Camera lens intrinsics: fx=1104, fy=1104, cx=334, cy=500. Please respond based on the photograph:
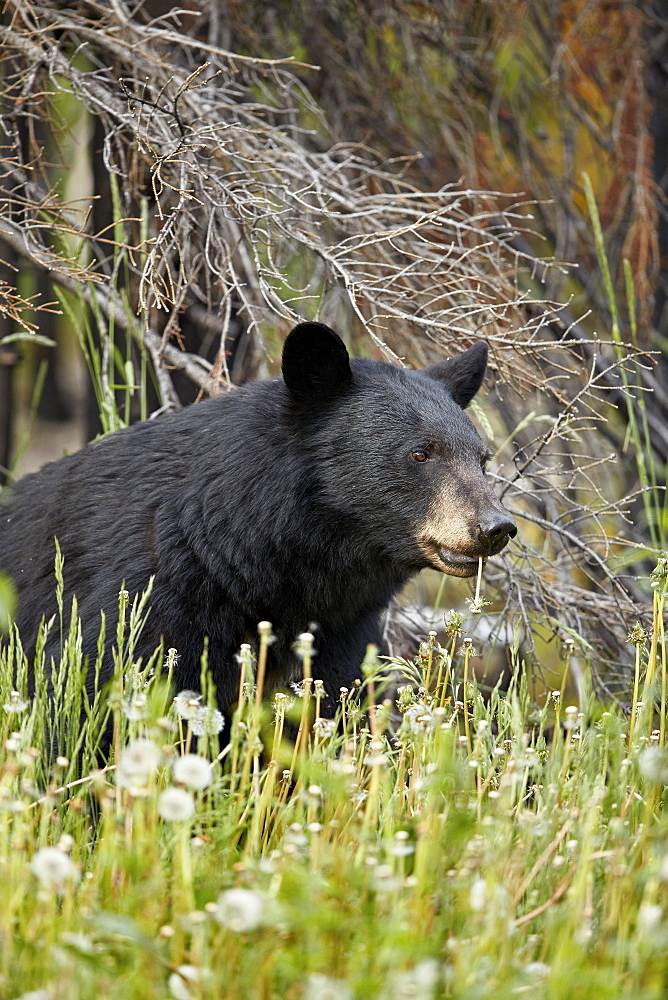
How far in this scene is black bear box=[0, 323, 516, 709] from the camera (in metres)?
3.00

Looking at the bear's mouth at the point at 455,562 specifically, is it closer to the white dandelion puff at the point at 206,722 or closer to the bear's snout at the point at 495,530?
the bear's snout at the point at 495,530

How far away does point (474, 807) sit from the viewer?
218 centimetres

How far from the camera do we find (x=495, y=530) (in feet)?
9.21

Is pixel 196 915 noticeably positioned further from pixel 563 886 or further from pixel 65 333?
pixel 65 333

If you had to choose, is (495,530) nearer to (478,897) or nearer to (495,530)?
(495,530)

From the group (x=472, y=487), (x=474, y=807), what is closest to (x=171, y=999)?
(x=474, y=807)

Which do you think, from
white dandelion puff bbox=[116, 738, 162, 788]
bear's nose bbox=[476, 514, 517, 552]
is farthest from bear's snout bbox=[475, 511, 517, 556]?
white dandelion puff bbox=[116, 738, 162, 788]

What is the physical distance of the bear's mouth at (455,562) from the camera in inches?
115

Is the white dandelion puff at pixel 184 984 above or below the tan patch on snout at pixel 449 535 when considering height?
below

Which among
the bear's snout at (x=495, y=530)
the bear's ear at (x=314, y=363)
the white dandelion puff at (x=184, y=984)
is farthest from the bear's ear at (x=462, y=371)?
the white dandelion puff at (x=184, y=984)

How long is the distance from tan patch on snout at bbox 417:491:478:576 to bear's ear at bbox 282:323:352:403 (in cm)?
45

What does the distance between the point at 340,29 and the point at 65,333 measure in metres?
3.57

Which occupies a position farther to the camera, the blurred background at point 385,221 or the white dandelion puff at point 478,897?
the blurred background at point 385,221

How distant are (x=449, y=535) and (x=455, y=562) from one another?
0.25ft
